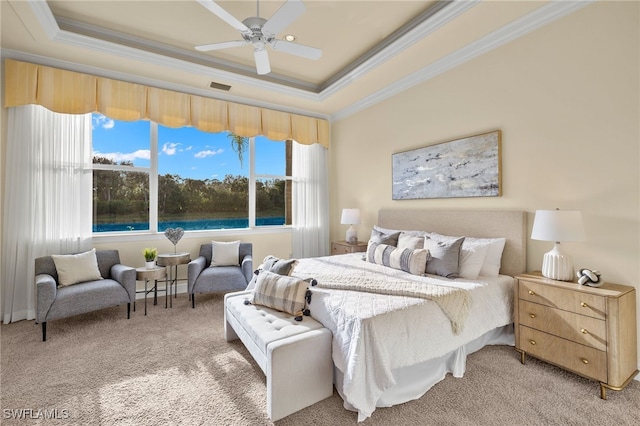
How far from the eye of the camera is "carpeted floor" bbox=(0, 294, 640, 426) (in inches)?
69.4

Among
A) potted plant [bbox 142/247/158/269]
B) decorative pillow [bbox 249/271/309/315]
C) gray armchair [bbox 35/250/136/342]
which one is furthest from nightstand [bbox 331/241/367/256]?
gray armchair [bbox 35/250/136/342]

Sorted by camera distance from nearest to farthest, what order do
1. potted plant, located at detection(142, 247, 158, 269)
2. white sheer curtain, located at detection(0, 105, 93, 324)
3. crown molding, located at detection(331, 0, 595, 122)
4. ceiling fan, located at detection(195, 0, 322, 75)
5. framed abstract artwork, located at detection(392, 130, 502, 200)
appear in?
ceiling fan, located at detection(195, 0, 322, 75), crown molding, located at detection(331, 0, 595, 122), framed abstract artwork, located at detection(392, 130, 502, 200), white sheer curtain, located at detection(0, 105, 93, 324), potted plant, located at detection(142, 247, 158, 269)

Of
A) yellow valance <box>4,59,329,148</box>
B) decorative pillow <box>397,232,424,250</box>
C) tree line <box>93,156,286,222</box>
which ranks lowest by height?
decorative pillow <box>397,232,424,250</box>

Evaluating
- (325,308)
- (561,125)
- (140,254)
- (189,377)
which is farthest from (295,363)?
(140,254)

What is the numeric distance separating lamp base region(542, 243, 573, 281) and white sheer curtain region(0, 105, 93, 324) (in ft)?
16.0

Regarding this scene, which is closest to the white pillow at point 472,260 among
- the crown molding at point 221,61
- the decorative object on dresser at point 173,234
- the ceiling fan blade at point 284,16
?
the crown molding at point 221,61

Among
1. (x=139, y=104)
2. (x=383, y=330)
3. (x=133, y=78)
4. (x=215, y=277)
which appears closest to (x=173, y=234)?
(x=215, y=277)

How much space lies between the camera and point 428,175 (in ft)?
11.9

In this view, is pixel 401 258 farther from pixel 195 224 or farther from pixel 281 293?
pixel 195 224

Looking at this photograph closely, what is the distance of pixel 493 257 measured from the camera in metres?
2.80

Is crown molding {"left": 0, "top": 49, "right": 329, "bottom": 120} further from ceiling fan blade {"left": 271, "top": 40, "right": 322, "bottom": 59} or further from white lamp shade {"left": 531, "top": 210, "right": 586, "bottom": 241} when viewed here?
white lamp shade {"left": 531, "top": 210, "right": 586, "bottom": 241}

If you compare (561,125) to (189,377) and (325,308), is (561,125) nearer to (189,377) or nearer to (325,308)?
(325,308)

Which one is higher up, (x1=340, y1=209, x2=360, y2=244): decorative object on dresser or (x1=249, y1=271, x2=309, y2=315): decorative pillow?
(x1=340, y1=209, x2=360, y2=244): decorative object on dresser

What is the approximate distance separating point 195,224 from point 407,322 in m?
3.77
